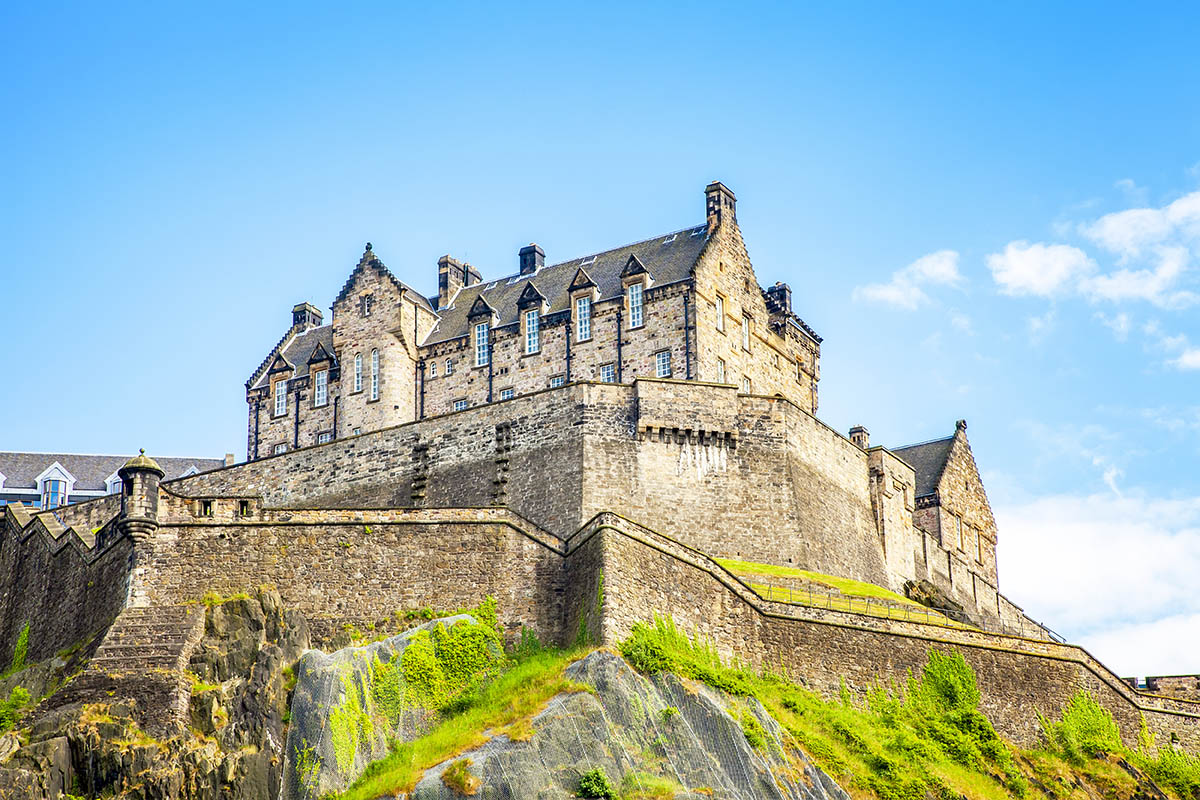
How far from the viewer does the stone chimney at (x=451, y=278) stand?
84.1 metres

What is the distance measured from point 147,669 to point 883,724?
22809mm

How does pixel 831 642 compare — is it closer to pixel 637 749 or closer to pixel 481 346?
pixel 637 749

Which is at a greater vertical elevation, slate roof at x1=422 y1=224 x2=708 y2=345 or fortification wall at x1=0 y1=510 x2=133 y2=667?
slate roof at x1=422 y1=224 x2=708 y2=345

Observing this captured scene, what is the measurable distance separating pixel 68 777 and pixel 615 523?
18.0 meters

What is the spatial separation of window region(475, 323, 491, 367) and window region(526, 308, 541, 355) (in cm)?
201

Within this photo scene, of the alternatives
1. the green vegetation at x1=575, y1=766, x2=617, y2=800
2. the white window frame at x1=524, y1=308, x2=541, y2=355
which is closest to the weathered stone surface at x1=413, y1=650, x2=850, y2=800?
the green vegetation at x1=575, y1=766, x2=617, y2=800

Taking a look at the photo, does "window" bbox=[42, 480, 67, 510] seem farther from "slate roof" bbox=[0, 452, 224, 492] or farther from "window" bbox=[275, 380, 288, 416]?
"window" bbox=[275, 380, 288, 416]

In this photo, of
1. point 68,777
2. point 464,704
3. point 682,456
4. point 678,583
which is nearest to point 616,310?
point 682,456

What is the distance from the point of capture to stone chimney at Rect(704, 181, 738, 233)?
3046 inches

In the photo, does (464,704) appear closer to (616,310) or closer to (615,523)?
A: (615,523)

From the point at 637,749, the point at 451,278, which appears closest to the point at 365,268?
the point at 451,278

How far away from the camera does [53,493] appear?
10000 cm

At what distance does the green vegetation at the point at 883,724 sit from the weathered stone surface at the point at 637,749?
0.66 metres

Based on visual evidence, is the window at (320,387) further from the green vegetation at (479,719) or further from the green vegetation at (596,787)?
the green vegetation at (596,787)
